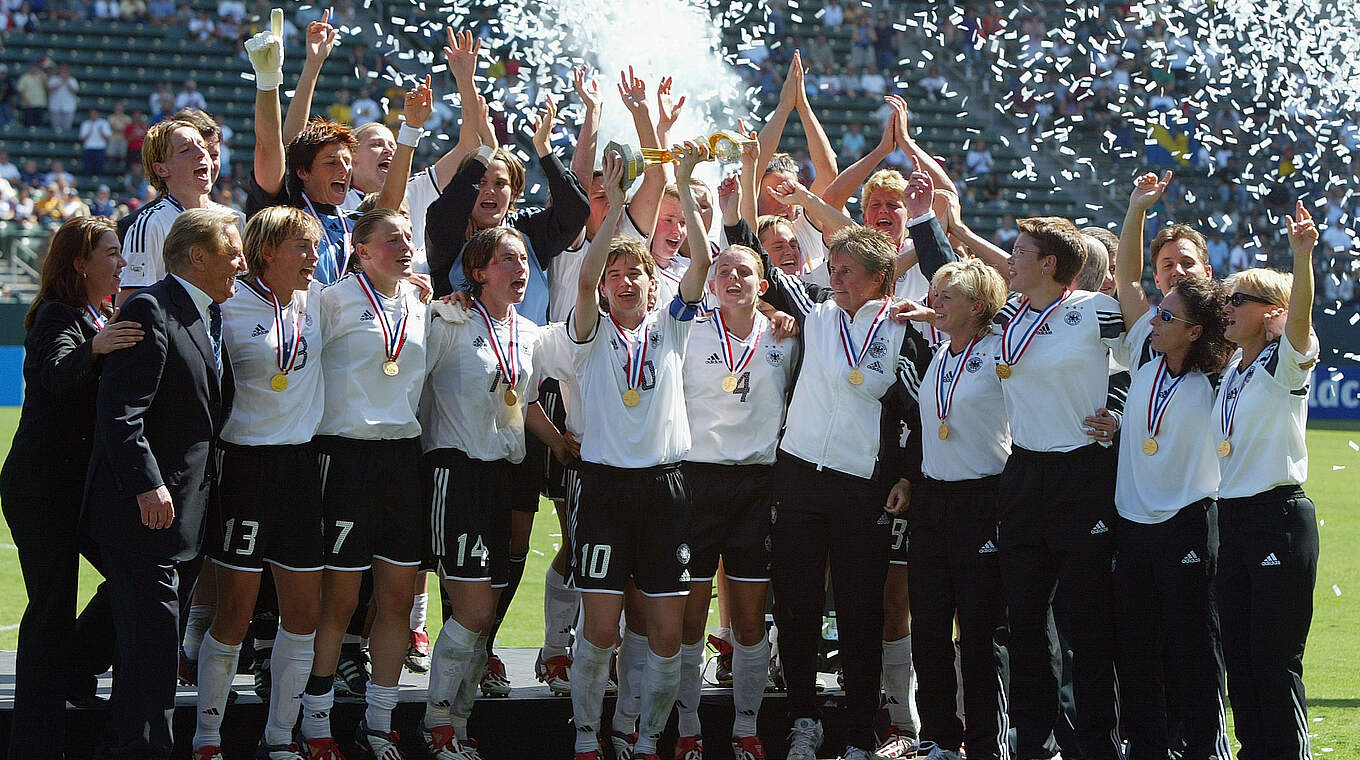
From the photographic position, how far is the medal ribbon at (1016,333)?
5137 mm

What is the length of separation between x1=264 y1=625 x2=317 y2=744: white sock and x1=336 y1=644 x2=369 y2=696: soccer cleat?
52cm

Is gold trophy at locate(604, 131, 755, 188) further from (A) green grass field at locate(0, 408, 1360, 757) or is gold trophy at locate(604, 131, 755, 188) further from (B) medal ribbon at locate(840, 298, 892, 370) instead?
(A) green grass field at locate(0, 408, 1360, 757)

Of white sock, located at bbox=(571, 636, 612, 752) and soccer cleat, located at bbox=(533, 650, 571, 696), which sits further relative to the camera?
soccer cleat, located at bbox=(533, 650, 571, 696)

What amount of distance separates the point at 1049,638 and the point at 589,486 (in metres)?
1.72

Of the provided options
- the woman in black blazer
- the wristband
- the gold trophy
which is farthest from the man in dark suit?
the gold trophy

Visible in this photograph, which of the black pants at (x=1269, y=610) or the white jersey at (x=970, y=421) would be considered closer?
the black pants at (x=1269, y=610)

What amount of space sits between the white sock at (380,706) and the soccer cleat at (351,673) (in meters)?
0.33

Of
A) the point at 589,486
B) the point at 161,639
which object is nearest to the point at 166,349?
the point at 161,639

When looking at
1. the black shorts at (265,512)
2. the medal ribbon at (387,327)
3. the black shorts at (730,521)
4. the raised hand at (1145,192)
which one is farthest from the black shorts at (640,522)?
the raised hand at (1145,192)

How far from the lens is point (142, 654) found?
4426mm

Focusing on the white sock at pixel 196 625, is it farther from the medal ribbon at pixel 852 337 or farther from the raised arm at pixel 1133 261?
the raised arm at pixel 1133 261

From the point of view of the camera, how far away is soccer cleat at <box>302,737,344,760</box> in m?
4.86

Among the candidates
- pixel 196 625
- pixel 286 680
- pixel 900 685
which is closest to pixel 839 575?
pixel 900 685

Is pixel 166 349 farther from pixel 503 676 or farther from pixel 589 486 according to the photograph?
pixel 503 676
